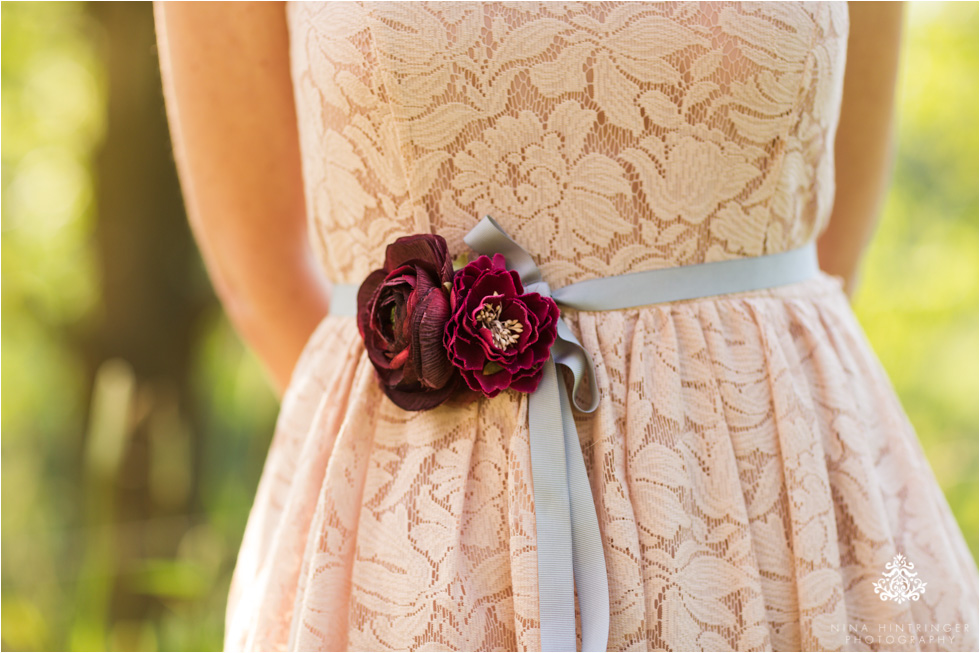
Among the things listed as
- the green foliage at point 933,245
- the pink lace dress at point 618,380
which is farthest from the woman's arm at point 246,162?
the green foliage at point 933,245

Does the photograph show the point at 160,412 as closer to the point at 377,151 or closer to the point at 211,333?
the point at 211,333

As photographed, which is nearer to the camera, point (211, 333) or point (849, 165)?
point (849, 165)

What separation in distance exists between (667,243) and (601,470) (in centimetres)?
23

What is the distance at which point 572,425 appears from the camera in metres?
0.69

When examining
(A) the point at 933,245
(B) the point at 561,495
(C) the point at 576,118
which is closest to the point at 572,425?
(B) the point at 561,495

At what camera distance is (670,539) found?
0.67 meters

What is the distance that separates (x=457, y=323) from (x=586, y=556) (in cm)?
24

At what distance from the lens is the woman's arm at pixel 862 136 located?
0.92 m

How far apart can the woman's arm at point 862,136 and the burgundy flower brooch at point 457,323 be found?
60 cm

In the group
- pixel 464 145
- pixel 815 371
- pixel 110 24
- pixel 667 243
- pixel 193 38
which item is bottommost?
pixel 815 371

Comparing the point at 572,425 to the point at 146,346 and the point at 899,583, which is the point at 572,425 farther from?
the point at 146,346

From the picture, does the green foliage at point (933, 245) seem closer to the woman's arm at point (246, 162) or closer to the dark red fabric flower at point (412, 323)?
the woman's arm at point (246, 162)

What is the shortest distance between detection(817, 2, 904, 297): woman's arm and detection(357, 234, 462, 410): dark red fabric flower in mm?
637

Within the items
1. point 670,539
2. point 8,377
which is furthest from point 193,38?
point 8,377
